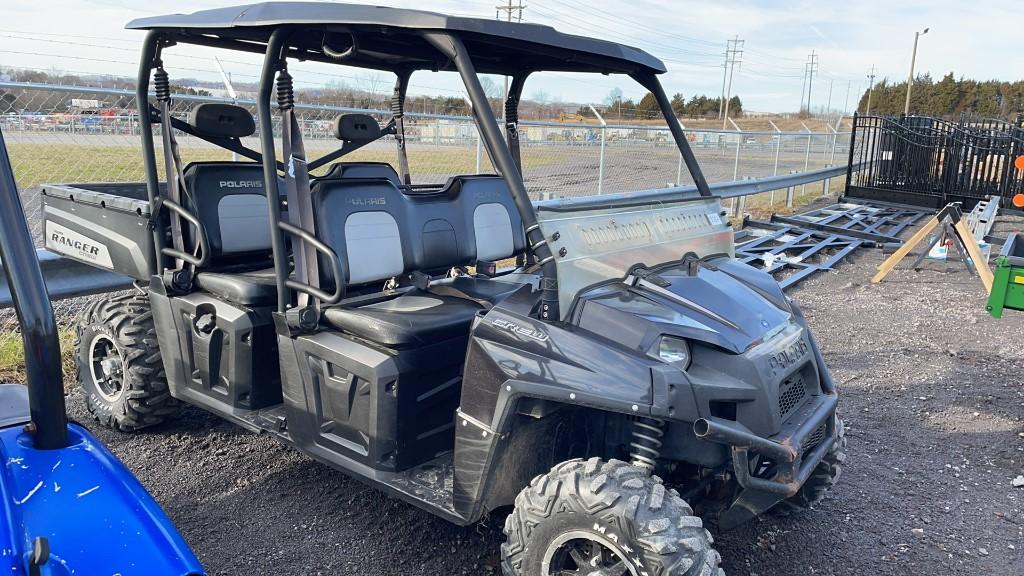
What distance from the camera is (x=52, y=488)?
150cm

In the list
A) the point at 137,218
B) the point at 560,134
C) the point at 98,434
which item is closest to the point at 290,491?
the point at 98,434

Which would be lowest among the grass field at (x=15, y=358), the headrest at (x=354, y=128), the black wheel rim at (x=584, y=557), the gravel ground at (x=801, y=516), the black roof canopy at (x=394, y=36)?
the gravel ground at (x=801, y=516)

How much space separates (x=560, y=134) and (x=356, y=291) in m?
7.71

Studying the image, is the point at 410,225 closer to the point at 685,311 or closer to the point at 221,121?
the point at 221,121

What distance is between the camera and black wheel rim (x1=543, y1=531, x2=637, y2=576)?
2.39 m

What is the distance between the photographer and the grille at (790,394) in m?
2.78

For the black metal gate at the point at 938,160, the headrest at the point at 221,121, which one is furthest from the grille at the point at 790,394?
the black metal gate at the point at 938,160

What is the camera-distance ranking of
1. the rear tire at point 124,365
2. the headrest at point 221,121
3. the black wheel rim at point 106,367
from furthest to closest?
1. the black wheel rim at point 106,367
2. the rear tire at point 124,365
3. the headrest at point 221,121

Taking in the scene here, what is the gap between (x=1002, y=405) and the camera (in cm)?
476

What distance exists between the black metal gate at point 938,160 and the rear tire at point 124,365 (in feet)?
39.6

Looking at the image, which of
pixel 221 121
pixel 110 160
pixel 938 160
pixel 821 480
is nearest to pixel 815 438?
pixel 821 480

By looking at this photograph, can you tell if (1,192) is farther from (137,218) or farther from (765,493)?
(137,218)

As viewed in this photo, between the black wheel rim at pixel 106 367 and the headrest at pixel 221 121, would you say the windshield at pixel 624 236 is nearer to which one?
the headrest at pixel 221 121

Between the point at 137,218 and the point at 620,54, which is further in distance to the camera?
the point at 137,218
